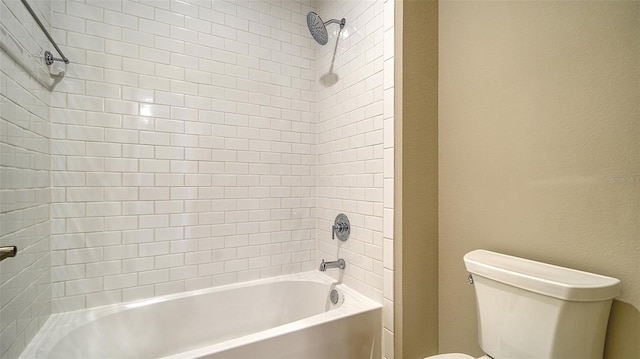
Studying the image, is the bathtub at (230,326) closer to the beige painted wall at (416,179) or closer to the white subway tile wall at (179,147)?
the white subway tile wall at (179,147)

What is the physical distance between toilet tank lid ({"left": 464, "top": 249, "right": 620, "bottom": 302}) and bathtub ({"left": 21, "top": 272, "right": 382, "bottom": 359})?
0.62m

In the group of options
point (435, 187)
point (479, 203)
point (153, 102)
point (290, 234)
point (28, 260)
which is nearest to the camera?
point (28, 260)

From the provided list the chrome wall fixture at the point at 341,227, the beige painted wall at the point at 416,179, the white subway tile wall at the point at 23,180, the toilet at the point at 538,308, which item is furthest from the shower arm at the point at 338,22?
the toilet at the point at 538,308

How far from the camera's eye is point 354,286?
5.73ft

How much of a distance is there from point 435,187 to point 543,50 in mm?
737

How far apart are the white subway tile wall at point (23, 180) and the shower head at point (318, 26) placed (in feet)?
4.35

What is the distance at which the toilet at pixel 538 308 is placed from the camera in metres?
0.90

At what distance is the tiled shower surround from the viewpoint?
4.98 ft

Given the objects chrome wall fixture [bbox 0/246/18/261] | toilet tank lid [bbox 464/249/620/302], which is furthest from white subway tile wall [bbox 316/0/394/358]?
chrome wall fixture [bbox 0/246/18/261]

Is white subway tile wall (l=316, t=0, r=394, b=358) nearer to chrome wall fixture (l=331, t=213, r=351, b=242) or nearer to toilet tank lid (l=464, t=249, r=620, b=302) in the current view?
chrome wall fixture (l=331, t=213, r=351, b=242)

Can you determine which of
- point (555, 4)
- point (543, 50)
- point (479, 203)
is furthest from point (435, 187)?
point (555, 4)

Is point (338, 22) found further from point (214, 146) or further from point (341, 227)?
point (341, 227)

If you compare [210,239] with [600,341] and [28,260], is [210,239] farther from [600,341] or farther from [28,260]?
[600,341]

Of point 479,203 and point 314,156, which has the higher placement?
point 314,156
